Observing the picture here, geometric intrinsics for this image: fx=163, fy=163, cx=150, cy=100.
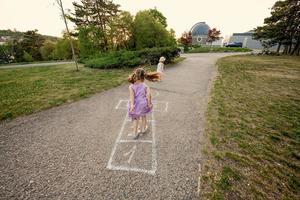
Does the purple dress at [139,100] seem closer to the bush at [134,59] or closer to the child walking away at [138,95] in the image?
the child walking away at [138,95]

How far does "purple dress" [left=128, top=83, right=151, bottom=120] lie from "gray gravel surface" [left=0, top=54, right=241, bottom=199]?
780mm

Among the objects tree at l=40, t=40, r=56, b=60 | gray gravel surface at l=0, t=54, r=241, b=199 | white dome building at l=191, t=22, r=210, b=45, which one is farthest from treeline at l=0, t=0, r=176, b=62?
white dome building at l=191, t=22, r=210, b=45

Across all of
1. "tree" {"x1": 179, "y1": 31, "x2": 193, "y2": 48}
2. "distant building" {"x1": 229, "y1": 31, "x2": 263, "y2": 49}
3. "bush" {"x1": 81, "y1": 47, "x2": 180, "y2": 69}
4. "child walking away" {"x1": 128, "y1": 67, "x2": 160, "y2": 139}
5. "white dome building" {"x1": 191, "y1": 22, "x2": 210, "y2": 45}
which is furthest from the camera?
"white dome building" {"x1": 191, "y1": 22, "x2": 210, "y2": 45}

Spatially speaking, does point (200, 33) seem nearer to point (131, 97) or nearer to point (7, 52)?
point (7, 52)

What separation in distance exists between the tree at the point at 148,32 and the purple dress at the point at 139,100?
50.9ft

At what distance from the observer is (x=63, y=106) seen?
6449mm

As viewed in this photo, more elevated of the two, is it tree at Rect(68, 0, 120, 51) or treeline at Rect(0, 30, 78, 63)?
tree at Rect(68, 0, 120, 51)

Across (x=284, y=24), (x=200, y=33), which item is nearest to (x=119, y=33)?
(x=284, y=24)

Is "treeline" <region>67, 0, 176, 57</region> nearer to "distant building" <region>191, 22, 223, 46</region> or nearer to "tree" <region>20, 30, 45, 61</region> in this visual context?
"tree" <region>20, 30, 45, 61</region>

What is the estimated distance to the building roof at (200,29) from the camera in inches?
2694

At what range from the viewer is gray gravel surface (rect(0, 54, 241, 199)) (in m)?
2.76

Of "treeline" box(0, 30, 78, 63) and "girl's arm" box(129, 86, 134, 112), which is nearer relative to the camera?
"girl's arm" box(129, 86, 134, 112)

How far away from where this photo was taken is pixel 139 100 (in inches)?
158

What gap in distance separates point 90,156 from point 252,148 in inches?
146
